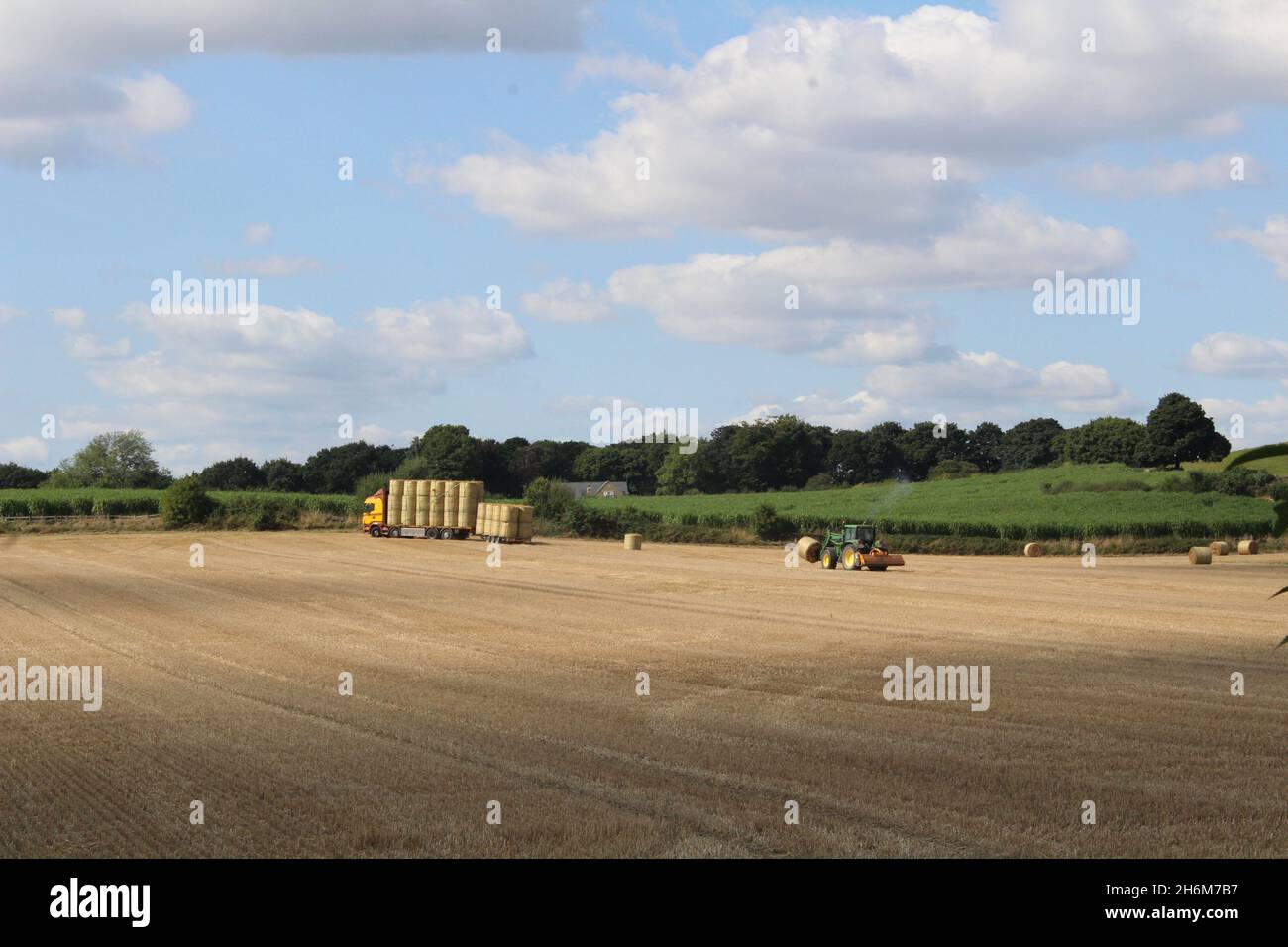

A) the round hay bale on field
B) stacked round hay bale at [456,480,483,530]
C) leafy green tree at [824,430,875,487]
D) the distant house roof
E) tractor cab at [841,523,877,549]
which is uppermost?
leafy green tree at [824,430,875,487]

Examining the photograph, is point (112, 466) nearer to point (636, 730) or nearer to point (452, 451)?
point (452, 451)

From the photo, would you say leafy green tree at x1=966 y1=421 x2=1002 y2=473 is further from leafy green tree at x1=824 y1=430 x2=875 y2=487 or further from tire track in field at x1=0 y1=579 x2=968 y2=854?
tire track in field at x1=0 y1=579 x2=968 y2=854

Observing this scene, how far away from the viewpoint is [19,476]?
122m

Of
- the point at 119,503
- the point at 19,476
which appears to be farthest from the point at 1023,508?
the point at 19,476

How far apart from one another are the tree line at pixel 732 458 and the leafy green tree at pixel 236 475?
0.36 ft

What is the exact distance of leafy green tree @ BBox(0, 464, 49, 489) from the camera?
120 m

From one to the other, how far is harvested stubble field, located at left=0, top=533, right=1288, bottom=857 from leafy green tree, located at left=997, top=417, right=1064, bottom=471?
10639 cm

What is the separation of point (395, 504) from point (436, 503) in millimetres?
2585

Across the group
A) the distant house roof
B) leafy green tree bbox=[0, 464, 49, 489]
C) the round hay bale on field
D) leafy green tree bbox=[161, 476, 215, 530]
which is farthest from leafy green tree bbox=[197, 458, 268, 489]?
the round hay bale on field

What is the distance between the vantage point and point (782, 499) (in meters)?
87.5

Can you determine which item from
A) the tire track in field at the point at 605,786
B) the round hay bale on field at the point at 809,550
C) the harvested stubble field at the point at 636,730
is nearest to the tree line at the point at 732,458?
the round hay bale on field at the point at 809,550

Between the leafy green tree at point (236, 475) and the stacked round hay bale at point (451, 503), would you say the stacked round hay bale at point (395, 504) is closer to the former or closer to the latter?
the stacked round hay bale at point (451, 503)

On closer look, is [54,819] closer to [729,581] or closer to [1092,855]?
[1092,855]
